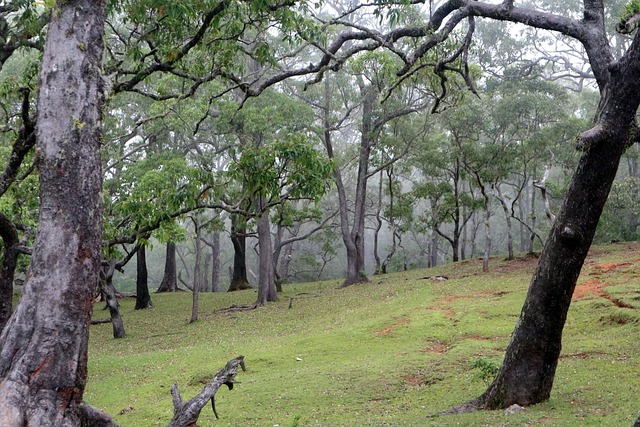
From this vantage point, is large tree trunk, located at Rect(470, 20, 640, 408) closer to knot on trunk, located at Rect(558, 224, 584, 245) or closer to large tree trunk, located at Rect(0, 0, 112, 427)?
knot on trunk, located at Rect(558, 224, 584, 245)

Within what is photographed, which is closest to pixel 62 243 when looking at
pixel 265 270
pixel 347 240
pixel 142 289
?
pixel 265 270

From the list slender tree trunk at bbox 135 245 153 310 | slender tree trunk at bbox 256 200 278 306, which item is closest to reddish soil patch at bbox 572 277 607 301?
slender tree trunk at bbox 256 200 278 306

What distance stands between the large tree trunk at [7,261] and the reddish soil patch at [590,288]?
1331 centimetres

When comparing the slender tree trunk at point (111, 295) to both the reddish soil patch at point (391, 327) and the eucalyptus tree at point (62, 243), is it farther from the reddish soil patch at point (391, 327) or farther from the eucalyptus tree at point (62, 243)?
the eucalyptus tree at point (62, 243)

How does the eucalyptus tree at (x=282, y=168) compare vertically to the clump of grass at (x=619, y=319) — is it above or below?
above

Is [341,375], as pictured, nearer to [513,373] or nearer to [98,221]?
[513,373]

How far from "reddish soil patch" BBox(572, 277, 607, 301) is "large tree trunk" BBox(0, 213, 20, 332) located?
13.3m

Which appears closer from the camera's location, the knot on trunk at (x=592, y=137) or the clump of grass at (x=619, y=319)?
the knot on trunk at (x=592, y=137)

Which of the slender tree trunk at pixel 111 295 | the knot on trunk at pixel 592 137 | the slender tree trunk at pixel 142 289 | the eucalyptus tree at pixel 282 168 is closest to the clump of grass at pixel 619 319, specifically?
the eucalyptus tree at pixel 282 168

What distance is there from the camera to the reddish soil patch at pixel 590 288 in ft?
53.4

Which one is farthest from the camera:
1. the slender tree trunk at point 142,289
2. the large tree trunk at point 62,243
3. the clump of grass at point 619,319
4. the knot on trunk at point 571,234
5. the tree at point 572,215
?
the slender tree trunk at point 142,289

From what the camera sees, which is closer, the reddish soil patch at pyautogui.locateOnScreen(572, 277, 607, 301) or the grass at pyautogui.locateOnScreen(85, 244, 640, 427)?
the grass at pyautogui.locateOnScreen(85, 244, 640, 427)

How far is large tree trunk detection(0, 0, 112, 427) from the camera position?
3990 mm

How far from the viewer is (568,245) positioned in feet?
21.5
